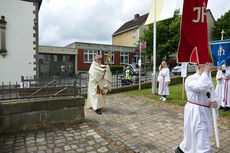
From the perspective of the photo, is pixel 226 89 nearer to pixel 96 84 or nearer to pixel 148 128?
pixel 148 128

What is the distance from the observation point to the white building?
1064 centimetres

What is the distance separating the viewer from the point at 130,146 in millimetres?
3314

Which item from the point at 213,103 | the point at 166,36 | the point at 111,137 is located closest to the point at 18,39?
the point at 111,137

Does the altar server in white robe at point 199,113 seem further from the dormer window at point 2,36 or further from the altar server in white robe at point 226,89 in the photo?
the dormer window at point 2,36

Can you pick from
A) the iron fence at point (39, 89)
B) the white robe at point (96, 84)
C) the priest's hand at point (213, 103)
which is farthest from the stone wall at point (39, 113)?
the priest's hand at point (213, 103)

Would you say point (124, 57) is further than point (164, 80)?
Yes

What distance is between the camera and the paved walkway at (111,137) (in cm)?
321

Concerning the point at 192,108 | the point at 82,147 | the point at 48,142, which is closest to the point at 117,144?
the point at 82,147

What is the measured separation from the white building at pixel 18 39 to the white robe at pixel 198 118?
467 inches

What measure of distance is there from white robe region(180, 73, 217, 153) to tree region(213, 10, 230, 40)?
3357 centimetres

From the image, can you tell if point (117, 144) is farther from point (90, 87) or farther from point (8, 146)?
point (90, 87)

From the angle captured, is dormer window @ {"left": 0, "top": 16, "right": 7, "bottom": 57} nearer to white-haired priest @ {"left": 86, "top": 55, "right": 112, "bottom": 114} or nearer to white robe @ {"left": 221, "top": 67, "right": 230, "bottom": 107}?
white-haired priest @ {"left": 86, "top": 55, "right": 112, "bottom": 114}

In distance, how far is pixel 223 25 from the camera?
3131cm

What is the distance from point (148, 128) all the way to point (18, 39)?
437 inches
